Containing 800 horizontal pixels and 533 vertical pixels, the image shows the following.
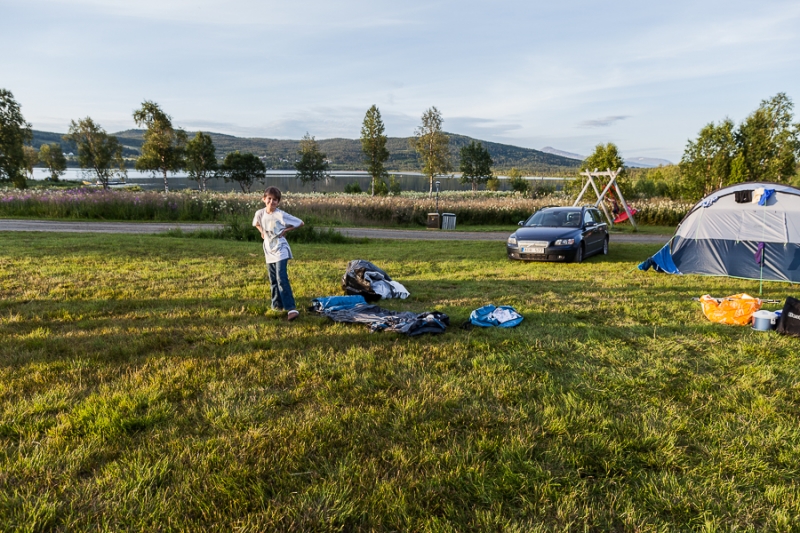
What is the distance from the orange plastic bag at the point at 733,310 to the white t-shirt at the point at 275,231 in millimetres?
6170

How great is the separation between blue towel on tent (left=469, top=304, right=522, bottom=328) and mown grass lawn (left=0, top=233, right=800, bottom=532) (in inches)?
8.1

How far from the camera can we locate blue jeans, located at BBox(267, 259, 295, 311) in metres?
6.01

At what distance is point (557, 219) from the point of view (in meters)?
12.8

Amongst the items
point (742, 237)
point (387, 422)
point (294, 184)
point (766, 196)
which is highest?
point (294, 184)

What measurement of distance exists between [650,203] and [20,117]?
5998 centimetres

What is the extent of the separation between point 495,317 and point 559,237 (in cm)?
676

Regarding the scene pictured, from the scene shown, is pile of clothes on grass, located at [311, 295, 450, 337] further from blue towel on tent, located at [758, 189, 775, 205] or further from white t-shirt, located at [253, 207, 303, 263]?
blue towel on tent, located at [758, 189, 775, 205]

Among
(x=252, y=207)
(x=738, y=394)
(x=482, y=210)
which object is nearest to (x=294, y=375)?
(x=738, y=394)

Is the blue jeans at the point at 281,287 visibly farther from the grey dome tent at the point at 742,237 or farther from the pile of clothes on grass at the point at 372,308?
the grey dome tent at the point at 742,237

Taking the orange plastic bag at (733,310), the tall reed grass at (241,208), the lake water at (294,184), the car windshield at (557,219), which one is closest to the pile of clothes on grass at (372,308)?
the orange plastic bag at (733,310)

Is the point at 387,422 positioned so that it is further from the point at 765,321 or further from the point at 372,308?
the point at 765,321

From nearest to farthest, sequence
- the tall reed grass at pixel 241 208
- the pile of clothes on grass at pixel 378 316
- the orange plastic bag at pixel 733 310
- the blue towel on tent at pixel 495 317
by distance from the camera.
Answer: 1. the pile of clothes on grass at pixel 378 316
2. the blue towel on tent at pixel 495 317
3. the orange plastic bag at pixel 733 310
4. the tall reed grass at pixel 241 208

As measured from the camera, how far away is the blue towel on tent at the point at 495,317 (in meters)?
5.59

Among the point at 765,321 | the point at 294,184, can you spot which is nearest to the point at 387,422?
the point at 765,321
